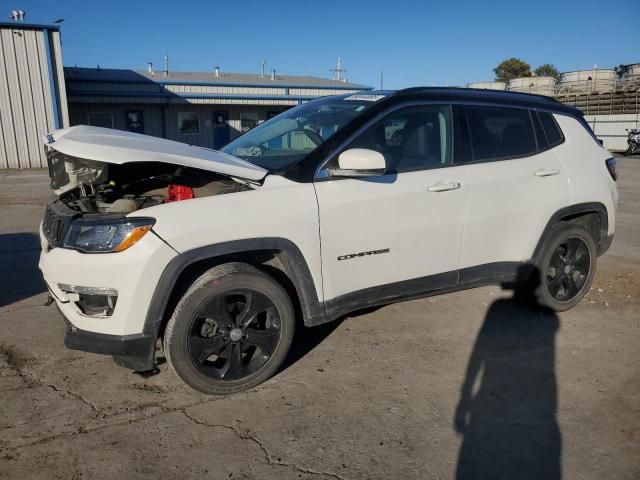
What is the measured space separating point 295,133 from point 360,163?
1.05m

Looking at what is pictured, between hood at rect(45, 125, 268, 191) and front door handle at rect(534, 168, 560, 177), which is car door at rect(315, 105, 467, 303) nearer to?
hood at rect(45, 125, 268, 191)

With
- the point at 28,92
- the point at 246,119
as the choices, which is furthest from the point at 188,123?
the point at 28,92

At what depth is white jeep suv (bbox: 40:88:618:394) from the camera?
2949mm

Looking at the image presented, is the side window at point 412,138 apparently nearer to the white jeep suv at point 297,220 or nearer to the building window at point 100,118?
the white jeep suv at point 297,220

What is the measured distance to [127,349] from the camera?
2.95 metres

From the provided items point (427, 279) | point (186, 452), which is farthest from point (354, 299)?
point (186, 452)

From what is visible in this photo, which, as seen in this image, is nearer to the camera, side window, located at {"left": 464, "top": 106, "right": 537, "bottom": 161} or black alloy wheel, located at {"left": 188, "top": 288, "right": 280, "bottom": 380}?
black alloy wheel, located at {"left": 188, "top": 288, "right": 280, "bottom": 380}

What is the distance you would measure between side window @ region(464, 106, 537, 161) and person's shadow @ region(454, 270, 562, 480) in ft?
4.79

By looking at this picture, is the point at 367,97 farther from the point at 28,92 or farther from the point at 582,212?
the point at 28,92

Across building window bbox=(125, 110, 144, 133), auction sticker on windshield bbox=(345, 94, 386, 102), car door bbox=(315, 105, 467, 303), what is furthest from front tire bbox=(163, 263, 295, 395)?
building window bbox=(125, 110, 144, 133)

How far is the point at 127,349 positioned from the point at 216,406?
66 cm

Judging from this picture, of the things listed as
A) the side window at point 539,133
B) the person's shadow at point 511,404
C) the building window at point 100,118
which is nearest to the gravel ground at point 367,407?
the person's shadow at point 511,404

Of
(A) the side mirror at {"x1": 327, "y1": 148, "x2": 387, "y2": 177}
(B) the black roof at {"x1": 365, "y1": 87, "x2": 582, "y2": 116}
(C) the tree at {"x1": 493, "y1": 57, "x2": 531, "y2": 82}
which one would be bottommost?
(A) the side mirror at {"x1": 327, "y1": 148, "x2": 387, "y2": 177}

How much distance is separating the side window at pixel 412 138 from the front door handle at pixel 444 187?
158 millimetres
